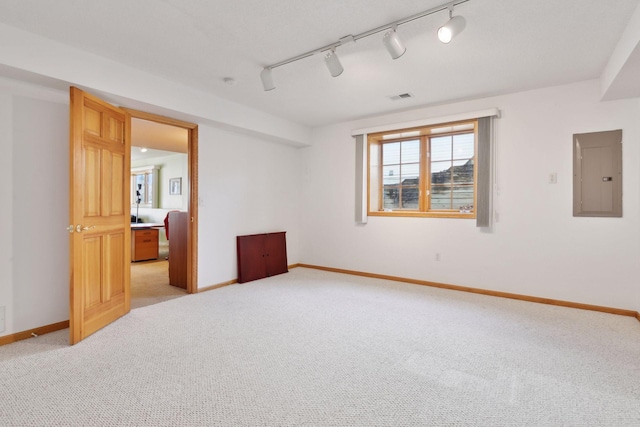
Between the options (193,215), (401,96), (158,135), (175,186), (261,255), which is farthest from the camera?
(175,186)

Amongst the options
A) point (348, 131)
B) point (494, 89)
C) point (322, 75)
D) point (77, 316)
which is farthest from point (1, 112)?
point (494, 89)

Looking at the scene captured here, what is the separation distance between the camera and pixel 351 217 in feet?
17.7

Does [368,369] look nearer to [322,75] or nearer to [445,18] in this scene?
[445,18]

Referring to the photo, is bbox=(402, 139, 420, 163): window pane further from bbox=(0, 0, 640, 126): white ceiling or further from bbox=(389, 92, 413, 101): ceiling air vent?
bbox=(0, 0, 640, 126): white ceiling

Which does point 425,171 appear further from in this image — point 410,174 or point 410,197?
point 410,197

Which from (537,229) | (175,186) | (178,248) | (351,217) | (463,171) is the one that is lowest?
(178,248)

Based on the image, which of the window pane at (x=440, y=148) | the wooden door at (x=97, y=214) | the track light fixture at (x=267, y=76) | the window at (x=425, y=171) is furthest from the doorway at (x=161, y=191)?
the window pane at (x=440, y=148)

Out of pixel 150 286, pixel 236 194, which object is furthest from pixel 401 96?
pixel 150 286

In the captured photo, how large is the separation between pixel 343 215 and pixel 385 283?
4.40 ft

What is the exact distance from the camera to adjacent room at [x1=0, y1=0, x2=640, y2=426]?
81.4 inches

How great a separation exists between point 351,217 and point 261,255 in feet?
5.17

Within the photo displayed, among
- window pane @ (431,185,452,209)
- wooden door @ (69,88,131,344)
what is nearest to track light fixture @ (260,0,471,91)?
wooden door @ (69,88,131,344)

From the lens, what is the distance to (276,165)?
5598 mm

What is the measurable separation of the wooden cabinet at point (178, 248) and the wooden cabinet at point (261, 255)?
29.4 inches
